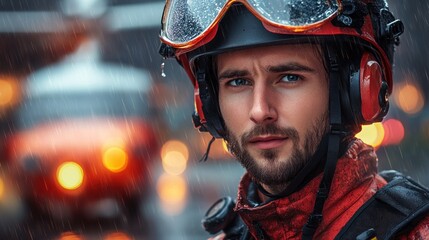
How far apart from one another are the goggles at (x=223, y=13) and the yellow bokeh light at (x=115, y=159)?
5.93 meters

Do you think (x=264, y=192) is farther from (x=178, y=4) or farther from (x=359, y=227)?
(x=178, y=4)

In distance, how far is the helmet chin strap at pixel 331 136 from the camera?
2.66 meters

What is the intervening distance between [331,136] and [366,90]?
200 mm

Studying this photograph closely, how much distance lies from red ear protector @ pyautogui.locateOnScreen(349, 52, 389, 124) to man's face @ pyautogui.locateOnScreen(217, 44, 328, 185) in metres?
0.10

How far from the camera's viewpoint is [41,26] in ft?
45.2

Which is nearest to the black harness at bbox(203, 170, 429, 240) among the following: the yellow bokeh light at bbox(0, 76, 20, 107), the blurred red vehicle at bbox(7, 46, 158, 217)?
the blurred red vehicle at bbox(7, 46, 158, 217)

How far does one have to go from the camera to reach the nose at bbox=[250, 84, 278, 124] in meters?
2.69

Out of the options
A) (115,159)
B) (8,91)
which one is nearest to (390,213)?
(115,159)

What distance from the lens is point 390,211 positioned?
98.0 inches

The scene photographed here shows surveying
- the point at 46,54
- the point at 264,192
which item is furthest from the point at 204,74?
the point at 46,54

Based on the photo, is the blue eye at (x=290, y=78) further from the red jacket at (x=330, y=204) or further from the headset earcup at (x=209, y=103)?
the headset earcup at (x=209, y=103)

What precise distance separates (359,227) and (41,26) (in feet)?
39.0

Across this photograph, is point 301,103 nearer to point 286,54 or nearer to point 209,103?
point 286,54

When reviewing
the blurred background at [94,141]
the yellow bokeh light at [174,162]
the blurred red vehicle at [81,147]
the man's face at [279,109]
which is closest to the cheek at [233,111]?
the man's face at [279,109]
